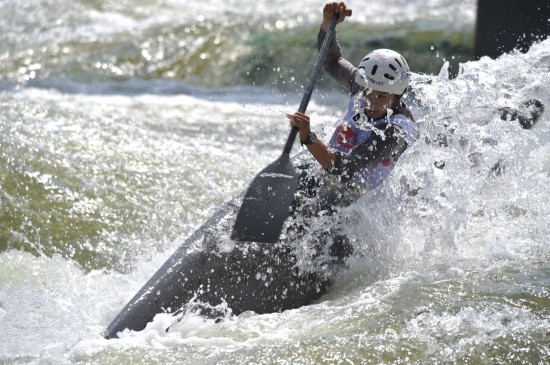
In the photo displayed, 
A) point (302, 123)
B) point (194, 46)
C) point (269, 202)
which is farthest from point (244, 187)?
point (194, 46)

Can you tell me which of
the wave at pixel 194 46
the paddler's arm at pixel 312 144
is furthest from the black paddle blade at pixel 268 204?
the wave at pixel 194 46

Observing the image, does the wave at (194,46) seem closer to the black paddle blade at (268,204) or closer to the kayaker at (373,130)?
the kayaker at (373,130)

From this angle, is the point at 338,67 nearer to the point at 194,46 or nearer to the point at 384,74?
the point at 384,74

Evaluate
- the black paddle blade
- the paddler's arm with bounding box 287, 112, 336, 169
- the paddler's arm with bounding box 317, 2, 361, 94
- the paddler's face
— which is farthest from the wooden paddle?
the paddler's arm with bounding box 317, 2, 361, 94

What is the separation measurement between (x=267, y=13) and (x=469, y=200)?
9204mm

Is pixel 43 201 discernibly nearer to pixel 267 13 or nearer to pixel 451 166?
pixel 451 166

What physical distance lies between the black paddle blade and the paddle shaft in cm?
10

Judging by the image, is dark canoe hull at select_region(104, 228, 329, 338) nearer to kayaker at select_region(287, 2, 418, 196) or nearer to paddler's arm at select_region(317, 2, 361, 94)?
kayaker at select_region(287, 2, 418, 196)

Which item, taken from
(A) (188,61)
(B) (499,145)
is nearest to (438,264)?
(B) (499,145)

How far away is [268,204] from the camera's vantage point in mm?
5395

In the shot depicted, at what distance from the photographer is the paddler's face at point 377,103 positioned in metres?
5.54

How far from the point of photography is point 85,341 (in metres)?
4.51

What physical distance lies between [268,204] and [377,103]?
38.1 inches

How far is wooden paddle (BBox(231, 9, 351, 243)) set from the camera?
531cm
